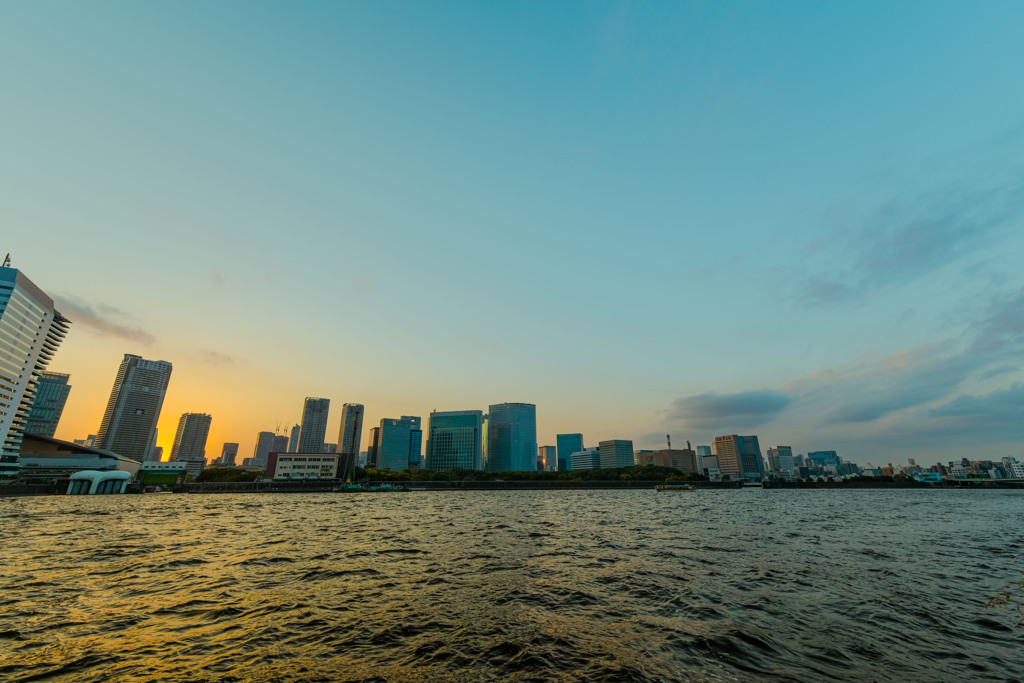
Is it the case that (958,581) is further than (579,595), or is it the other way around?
(958,581)

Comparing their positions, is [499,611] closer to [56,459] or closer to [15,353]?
[56,459]

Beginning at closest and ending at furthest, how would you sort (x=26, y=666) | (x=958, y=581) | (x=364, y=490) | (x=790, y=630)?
1. (x=26, y=666)
2. (x=790, y=630)
3. (x=958, y=581)
4. (x=364, y=490)

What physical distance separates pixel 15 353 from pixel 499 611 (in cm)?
26955

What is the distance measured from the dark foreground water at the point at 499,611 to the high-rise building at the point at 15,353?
21340 centimetres

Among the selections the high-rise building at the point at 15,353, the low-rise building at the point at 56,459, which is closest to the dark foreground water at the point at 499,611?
the low-rise building at the point at 56,459

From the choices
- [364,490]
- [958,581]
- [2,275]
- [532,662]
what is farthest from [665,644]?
[2,275]

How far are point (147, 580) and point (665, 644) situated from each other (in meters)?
26.9

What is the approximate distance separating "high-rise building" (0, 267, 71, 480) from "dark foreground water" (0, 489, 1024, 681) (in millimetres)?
213400

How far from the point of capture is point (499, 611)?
730 inches

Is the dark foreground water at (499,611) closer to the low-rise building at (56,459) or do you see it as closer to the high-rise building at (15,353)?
the low-rise building at (56,459)

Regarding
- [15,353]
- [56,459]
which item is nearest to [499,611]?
[56,459]

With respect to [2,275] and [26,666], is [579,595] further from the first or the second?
[2,275]

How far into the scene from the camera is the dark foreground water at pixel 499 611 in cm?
1302

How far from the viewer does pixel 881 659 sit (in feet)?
46.9
